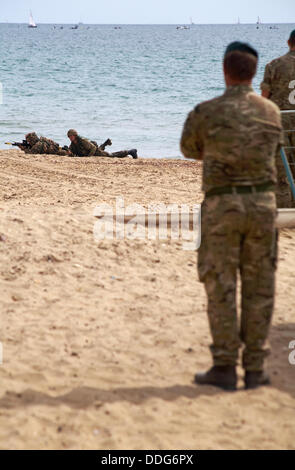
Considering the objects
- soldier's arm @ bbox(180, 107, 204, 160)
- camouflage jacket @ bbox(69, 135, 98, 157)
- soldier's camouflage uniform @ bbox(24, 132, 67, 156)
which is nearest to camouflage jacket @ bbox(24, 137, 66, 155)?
soldier's camouflage uniform @ bbox(24, 132, 67, 156)

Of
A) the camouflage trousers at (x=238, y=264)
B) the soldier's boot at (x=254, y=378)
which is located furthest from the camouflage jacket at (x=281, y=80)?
the soldier's boot at (x=254, y=378)

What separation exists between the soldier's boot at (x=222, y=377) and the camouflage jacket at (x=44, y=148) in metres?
10.3

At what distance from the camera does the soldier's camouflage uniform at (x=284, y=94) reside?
6926mm

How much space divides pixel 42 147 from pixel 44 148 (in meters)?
0.05

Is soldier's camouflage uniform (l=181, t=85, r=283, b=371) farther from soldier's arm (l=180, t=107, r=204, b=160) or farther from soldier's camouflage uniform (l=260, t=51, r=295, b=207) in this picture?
soldier's camouflage uniform (l=260, t=51, r=295, b=207)

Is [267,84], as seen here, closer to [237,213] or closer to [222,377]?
[237,213]

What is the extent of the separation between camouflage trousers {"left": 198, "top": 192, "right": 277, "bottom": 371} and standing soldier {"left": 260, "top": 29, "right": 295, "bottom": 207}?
3.65m

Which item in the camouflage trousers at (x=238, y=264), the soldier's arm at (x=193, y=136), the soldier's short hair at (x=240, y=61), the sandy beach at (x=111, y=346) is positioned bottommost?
the sandy beach at (x=111, y=346)

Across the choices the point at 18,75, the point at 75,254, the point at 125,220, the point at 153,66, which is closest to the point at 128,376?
the point at 75,254

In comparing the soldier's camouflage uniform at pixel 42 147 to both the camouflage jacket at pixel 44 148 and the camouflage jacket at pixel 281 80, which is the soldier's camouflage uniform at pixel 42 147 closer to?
the camouflage jacket at pixel 44 148

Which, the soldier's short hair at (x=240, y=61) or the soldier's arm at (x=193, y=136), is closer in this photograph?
the soldier's short hair at (x=240, y=61)

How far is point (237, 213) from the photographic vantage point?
11.9 ft
